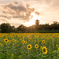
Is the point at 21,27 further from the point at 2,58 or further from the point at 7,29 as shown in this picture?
the point at 2,58

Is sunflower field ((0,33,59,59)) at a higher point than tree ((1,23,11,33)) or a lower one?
lower

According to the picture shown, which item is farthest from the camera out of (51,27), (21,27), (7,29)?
(51,27)

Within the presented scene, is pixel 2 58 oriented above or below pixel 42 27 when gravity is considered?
below

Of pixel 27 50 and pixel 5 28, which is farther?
pixel 5 28

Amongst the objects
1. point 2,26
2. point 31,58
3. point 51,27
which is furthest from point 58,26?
point 31,58

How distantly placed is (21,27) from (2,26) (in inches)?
304

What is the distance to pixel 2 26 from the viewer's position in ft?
87.9

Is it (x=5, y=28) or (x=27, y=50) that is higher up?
(x=5, y=28)

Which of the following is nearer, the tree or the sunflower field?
the sunflower field

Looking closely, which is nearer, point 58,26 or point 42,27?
point 58,26

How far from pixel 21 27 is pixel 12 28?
577 centimetres

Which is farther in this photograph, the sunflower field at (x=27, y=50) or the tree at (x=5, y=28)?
the tree at (x=5, y=28)

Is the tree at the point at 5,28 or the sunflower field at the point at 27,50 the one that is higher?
the tree at the point at 5,28

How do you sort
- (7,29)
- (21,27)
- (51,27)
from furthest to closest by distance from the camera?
1. (51,27)
2. (21,27)
3. (7,29)
